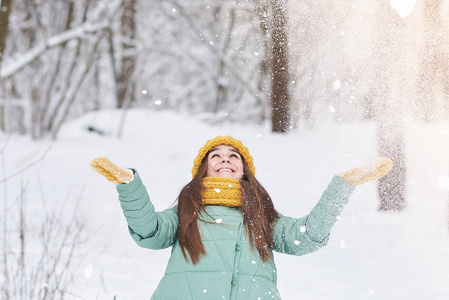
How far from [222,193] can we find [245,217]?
15 cm

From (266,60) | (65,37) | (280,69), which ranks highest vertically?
(266,60)

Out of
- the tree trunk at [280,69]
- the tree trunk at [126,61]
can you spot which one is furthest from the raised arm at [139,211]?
the tree trunk at [126,61]

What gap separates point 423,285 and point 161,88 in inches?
509

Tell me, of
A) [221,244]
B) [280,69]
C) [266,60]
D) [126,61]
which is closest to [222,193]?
[221,244]

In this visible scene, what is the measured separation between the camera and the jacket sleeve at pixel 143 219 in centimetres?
215

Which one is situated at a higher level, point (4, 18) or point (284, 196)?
point (4, 18)

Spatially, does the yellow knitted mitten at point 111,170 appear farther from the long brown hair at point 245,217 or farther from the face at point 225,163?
the face at point 225,163

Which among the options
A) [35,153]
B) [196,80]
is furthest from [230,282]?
[196,80]

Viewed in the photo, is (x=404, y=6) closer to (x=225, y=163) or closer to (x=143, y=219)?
(x=225, y=163)

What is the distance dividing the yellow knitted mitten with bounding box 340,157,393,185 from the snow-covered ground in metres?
1.25

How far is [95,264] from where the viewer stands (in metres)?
4.20

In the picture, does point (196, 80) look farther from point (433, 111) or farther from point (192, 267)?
point (192, 267)

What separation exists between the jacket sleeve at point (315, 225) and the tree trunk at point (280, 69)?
9.85ft

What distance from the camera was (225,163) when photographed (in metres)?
2.58
